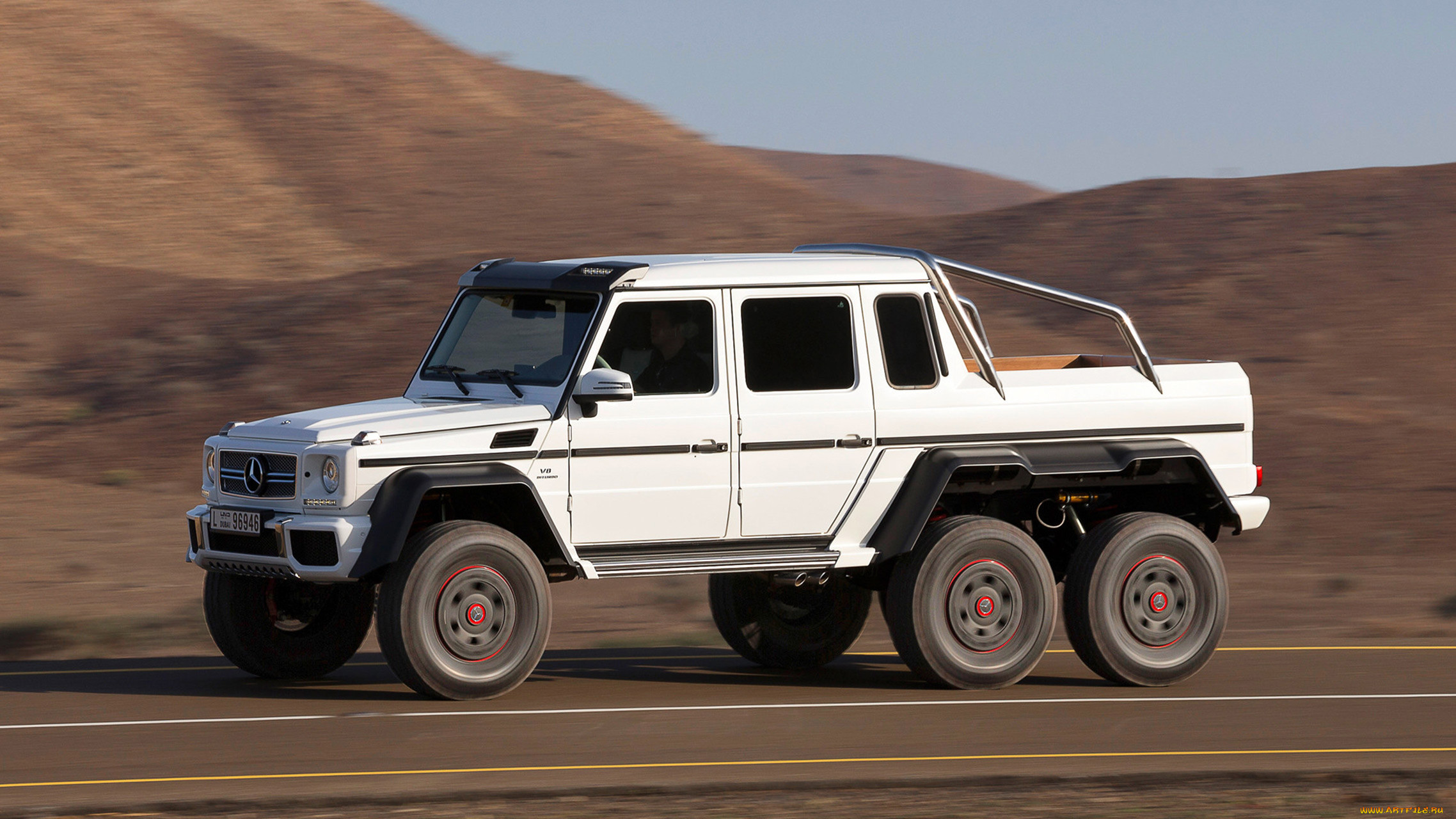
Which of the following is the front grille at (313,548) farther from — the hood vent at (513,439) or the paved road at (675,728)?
the hood vent at (513,439)

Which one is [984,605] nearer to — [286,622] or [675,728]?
[675,728]

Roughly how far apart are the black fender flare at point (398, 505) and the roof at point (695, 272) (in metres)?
1.26

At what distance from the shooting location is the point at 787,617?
38.5 ft

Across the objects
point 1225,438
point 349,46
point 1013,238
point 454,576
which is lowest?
point 454,576

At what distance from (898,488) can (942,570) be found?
521 millimetres

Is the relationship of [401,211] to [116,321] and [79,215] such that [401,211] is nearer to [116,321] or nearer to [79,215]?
[79,215]

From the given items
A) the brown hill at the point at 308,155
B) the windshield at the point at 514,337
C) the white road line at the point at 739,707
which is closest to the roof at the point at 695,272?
the windshield at the point at 514,337

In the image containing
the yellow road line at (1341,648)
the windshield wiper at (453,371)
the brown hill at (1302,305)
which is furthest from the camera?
the brown hill at (1302,305)

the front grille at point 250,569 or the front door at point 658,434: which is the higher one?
the front door at point 658,434

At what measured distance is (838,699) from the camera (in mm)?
10391

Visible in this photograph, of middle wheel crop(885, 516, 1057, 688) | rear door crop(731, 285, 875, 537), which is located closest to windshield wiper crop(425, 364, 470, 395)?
rear door crop(731, 285, 875, 537)

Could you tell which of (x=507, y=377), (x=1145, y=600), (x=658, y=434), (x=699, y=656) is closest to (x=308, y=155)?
(x=699, y=656)

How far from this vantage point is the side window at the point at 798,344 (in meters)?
10.3

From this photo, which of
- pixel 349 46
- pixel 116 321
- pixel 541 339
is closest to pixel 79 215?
pixel 116 321
